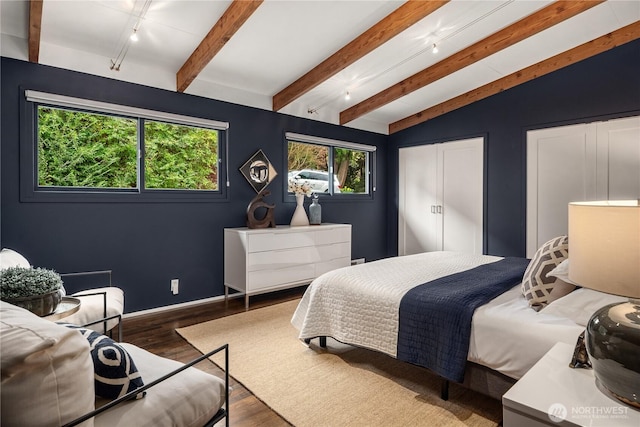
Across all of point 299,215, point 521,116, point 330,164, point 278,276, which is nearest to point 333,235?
point 299,215

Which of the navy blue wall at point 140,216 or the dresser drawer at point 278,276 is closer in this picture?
the navy blue wall at point 140,216

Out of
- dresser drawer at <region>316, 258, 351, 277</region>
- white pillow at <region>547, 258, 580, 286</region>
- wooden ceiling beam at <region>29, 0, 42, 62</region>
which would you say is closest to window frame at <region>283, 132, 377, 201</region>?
dresser drawer at <region>316, 258, 351, 277</region>

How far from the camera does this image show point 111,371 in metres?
1.11

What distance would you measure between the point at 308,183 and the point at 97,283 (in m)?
2.80

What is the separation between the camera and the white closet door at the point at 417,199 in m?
5.57

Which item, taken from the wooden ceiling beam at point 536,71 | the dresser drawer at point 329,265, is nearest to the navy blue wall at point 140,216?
the dresser drawer at point 329,265

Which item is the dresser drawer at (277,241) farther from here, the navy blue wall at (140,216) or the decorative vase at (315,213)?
the navy blue wall at (140,216)

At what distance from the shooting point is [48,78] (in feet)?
10.1

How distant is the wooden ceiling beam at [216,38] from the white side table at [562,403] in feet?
8.66

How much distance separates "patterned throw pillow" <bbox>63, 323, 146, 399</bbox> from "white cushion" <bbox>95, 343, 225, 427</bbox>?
0.18ft

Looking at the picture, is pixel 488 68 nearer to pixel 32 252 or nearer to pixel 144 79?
pixel 144 79

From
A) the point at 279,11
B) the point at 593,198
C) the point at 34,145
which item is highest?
the point at 279,11

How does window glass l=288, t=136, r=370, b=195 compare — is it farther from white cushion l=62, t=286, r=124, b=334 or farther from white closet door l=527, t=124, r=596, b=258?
white cushion l=62, t=286, r=124, b=334

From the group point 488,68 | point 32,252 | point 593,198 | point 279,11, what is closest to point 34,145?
point 32,252
